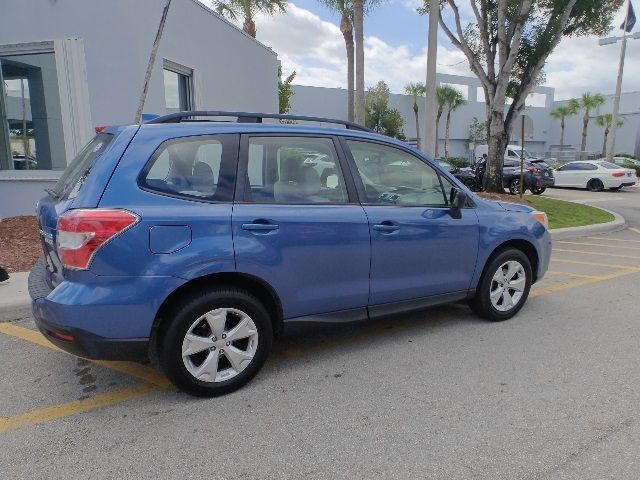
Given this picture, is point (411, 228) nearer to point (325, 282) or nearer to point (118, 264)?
point (325, 282)

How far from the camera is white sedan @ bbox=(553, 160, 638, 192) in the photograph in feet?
69.6

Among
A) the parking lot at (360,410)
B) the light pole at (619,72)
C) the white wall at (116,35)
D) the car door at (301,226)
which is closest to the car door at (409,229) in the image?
the car door at (301,226)

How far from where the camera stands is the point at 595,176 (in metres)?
21.6

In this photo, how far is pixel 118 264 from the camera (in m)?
2.76

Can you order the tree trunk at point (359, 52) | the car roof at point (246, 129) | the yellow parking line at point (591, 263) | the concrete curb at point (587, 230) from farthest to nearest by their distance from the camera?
the tree trunk at point (359, 52)
the concrete curb at point (587, 230)
the yellow parking line at point (591, 263)
the car roof at point (246, 129)

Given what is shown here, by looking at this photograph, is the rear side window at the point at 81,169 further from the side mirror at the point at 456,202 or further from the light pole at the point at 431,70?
the light pole at the point at 431,70

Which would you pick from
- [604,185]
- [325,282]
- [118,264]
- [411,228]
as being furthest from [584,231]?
[604,185]

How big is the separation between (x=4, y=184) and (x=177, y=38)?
4197mm

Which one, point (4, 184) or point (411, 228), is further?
point (4, 184)

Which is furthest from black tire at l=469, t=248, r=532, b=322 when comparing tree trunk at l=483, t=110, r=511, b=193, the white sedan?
the white sedan

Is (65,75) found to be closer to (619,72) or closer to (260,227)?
(260,227)

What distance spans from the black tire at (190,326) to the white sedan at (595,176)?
22499 millimetres

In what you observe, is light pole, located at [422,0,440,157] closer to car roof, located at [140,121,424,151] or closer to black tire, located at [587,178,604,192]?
car roof, located at [140,121,424,151]

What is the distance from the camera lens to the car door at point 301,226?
3150mm
